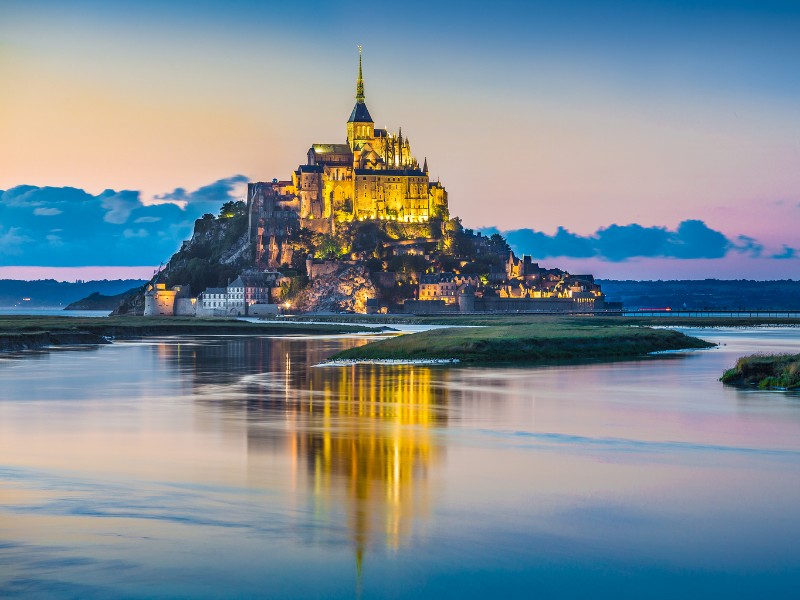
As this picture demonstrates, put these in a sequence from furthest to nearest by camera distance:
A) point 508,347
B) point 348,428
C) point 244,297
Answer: point 244,297
point 508,347
point 348,428

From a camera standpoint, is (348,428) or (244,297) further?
(244,297)

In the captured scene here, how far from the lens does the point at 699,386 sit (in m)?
34.8

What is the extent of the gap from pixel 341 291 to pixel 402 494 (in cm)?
12679

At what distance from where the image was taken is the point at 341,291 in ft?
468

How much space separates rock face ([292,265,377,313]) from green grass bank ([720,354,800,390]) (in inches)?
4232

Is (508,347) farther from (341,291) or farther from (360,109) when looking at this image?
(360,109)

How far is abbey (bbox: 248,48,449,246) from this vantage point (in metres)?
156

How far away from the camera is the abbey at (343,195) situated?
15625cm

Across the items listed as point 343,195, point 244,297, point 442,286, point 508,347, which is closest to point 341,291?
point 244,297

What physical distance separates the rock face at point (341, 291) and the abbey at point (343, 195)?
14.2 meters

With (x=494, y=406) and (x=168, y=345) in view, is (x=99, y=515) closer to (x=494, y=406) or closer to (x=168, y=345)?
(x=494, y=406)

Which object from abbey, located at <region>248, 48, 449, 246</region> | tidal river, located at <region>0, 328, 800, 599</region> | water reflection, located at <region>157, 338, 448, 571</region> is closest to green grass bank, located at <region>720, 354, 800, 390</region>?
tidal river, located at <region>0, 328, 800, 599</region>

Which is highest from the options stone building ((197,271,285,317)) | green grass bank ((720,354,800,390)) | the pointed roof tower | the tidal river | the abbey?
the pointed roof tower

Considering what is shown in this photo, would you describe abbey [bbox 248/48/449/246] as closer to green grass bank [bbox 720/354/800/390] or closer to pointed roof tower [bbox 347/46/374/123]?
pointed roof tower [bbox 347/46/374/123]
